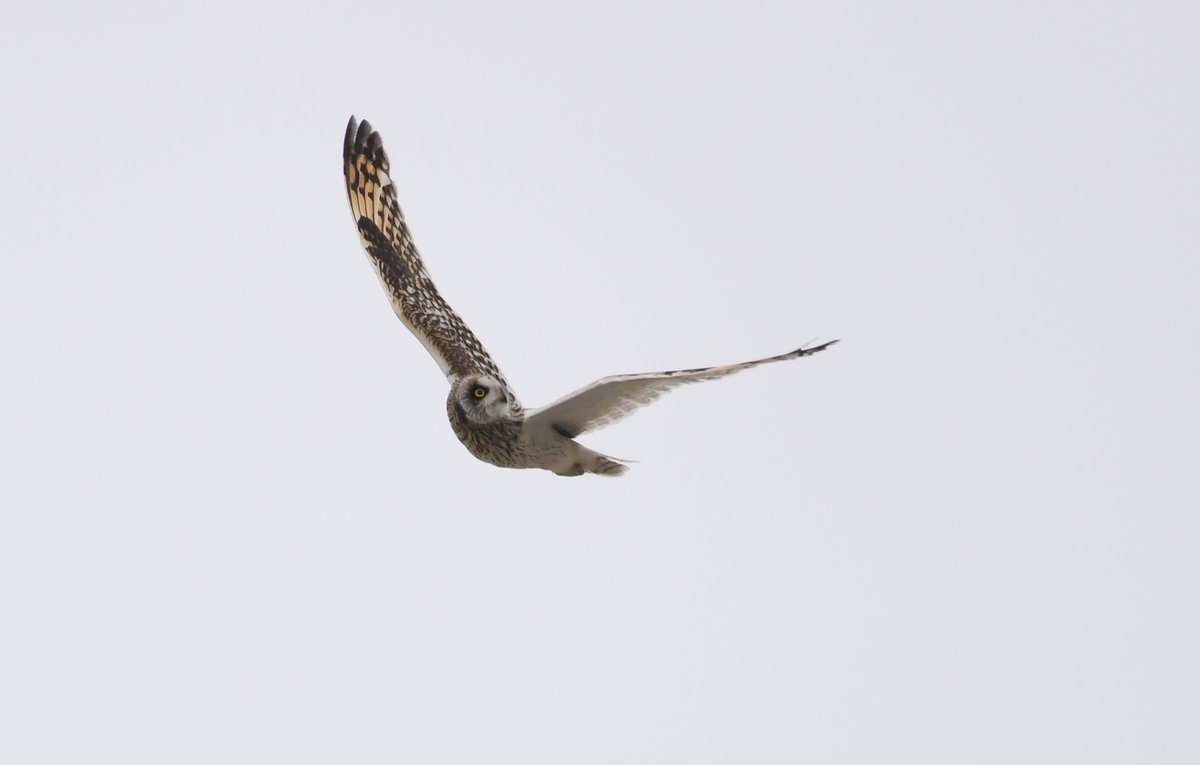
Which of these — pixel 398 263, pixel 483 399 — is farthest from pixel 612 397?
pixel 398 263

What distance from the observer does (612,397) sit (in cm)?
821

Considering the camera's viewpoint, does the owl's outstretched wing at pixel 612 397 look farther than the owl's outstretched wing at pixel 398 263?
No

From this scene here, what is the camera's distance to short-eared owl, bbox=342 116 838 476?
8172 millimetres

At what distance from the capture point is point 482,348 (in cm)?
1024

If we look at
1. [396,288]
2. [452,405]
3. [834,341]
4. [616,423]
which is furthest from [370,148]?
[834,341]

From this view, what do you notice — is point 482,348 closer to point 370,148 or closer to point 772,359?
point 370,148

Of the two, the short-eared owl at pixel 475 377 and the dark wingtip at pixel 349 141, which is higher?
the dark wingtip at pixel 349 141

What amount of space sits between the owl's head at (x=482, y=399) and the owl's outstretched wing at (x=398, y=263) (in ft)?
2.27

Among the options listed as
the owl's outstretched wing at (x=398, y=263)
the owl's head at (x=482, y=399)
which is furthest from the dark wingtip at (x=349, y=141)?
the owl's head at (x=482, y=399)

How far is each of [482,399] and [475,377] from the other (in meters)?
0.17

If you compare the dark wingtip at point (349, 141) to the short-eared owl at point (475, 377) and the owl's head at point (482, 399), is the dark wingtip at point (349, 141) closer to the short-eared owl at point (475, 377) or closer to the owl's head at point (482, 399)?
the short-eared owl at point (475, 377)

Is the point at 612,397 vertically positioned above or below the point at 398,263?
below

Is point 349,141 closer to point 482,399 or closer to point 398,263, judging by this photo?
point 398,263

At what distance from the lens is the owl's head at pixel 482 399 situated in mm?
8875
